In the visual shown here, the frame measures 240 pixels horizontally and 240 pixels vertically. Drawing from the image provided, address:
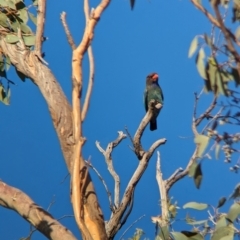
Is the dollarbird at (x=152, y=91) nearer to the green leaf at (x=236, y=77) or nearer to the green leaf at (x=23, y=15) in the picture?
the green leaf at (x=23, y=15)

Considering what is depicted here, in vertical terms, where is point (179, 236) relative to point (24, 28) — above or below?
below

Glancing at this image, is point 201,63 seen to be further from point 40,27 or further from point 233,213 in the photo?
point 40,27

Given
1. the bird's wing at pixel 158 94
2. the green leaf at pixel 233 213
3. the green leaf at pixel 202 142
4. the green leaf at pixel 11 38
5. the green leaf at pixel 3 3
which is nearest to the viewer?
the green leaf at pixel 202 142

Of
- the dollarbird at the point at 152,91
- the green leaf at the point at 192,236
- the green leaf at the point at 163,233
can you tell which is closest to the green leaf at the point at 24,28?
the green leaf at the point at 163,233

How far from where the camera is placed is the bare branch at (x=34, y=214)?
1330mm

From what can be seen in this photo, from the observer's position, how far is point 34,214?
1.38 metres

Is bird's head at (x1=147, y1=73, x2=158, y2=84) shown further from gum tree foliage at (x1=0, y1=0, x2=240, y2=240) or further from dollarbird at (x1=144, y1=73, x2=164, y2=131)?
gum tree foliage at (x1=0, y1=0, x2=240, y2=240)

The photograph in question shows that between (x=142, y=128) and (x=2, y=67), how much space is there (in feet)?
1.85

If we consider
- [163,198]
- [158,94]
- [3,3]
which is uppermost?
[3,3]

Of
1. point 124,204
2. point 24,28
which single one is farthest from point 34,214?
point 24,28

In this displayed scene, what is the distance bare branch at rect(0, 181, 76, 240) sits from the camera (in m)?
1.33

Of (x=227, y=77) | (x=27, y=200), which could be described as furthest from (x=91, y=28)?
(x=27, y=200)

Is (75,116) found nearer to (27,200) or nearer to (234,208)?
(27,200)

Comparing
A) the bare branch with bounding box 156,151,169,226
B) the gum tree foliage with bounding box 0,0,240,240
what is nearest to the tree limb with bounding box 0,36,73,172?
the gum tree foliage with bounding box 0,0,240,240
